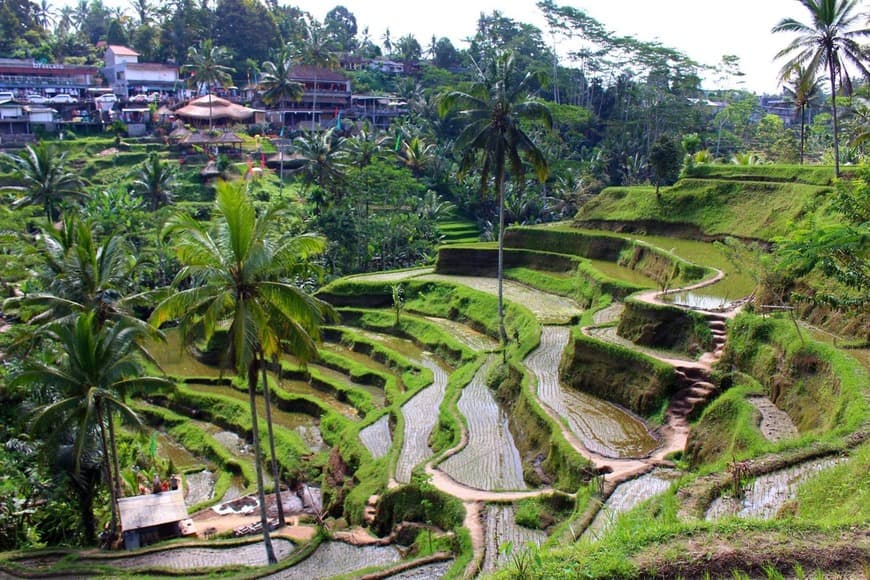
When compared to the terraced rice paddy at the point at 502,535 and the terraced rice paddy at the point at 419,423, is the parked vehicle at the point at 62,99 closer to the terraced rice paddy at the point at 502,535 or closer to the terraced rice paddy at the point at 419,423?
the terraced rice paddy at the point at 419,423

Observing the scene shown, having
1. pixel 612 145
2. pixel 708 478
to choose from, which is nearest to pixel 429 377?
pixel 708 478

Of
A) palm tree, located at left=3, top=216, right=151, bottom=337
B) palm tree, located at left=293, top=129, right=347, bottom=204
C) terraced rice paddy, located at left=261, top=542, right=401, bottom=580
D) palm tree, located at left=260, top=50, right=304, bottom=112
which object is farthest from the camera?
palm tree, located at left=260, top=50, right=304, bottom=112

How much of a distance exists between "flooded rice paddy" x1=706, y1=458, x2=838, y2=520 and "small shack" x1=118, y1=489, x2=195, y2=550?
1328 centimetres

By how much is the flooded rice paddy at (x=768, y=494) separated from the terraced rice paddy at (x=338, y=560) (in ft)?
22.3

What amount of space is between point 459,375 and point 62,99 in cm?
6172

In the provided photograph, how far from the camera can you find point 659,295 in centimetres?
2519

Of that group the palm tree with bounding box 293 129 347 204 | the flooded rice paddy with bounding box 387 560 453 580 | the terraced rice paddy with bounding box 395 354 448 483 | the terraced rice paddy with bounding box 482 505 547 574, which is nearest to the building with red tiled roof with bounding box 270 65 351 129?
the palm tree with bounding box 293 129 347 204

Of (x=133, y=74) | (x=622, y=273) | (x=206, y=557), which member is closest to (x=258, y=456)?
(x=206, y=557)

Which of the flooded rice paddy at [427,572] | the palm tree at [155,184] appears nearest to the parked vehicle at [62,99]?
the palm tree at [155,184]

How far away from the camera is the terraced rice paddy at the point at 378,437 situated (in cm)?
2259

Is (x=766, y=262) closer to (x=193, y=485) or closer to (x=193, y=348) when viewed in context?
(x=193, y=485)

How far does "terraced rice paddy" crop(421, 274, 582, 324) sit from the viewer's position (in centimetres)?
3148

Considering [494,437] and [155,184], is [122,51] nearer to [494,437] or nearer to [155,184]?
[155,184]

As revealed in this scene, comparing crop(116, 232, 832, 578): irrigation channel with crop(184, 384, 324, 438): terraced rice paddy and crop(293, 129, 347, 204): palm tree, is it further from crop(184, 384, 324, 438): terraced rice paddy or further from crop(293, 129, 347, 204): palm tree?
crop(293, 129, 347, 204): palm tree
